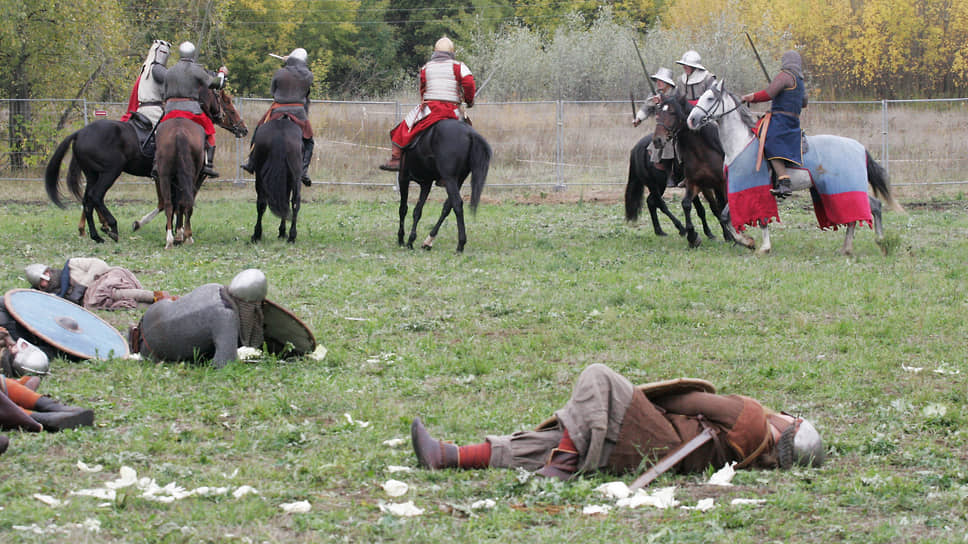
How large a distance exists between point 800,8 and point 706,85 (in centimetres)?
2813

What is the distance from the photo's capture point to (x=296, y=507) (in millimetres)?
4562

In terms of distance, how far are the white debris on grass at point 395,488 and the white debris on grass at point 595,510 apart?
86cm

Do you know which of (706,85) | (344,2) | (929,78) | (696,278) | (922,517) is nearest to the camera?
(922,517)

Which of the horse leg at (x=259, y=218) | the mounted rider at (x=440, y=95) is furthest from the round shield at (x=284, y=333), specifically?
the horse leg at (x=259, y=218)

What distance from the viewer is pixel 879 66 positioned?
3628 centimetres

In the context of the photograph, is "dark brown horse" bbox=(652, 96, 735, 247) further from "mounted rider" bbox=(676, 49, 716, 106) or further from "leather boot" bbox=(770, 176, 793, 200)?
"leather boot" bbox=(770, 176, 793, 200)

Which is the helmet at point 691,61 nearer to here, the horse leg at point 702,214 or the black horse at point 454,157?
the horse leg at point 702,214

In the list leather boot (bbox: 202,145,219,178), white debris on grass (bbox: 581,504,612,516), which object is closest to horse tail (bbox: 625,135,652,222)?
leather boot (bbox: 202,145,219,178)

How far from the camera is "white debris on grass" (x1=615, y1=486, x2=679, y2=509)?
4.60 meters

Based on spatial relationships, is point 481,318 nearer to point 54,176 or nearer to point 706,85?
point 706,85

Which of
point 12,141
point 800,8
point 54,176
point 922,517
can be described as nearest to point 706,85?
point 54,176

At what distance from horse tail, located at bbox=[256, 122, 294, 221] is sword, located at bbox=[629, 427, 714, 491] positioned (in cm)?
1007

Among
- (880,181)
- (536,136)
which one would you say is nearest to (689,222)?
(880,181)

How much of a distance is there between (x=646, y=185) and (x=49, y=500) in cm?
A: 1187
